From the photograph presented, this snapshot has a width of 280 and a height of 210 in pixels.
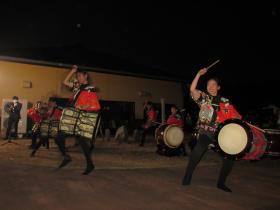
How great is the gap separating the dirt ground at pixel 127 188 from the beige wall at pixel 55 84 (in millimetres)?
10094

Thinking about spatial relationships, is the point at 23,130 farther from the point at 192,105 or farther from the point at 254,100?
the point at 254,100

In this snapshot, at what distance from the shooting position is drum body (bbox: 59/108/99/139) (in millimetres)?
5914

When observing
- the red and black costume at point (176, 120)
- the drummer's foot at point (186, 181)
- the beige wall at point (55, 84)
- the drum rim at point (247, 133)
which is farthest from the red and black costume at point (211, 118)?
the beige wall at point (55, 84)

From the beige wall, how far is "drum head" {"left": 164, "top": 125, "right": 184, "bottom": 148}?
32.9 ft

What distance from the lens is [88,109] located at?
5996 mm

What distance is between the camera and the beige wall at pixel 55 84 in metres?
16.9

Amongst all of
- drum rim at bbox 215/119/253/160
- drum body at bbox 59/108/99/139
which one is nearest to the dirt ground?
drum rim at bbox 215/119/253/160

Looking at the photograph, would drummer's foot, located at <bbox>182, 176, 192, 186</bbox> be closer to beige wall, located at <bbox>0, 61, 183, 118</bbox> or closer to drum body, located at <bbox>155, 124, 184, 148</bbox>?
drum body, located at <bbox>155, 124, 184, 148</bbox>

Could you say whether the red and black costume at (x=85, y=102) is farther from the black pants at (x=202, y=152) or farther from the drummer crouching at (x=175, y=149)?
the drummer crouching at (x=175, y=149)

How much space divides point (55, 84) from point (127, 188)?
45.0 ft

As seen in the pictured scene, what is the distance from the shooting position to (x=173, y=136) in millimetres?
9398

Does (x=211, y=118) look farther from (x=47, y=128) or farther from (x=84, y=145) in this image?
(x=47, y=128)

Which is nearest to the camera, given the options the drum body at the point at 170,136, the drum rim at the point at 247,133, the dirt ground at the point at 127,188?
the dirt ground at the point at 127,188

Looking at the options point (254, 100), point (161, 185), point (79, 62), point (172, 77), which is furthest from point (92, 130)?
point (254, 100)
